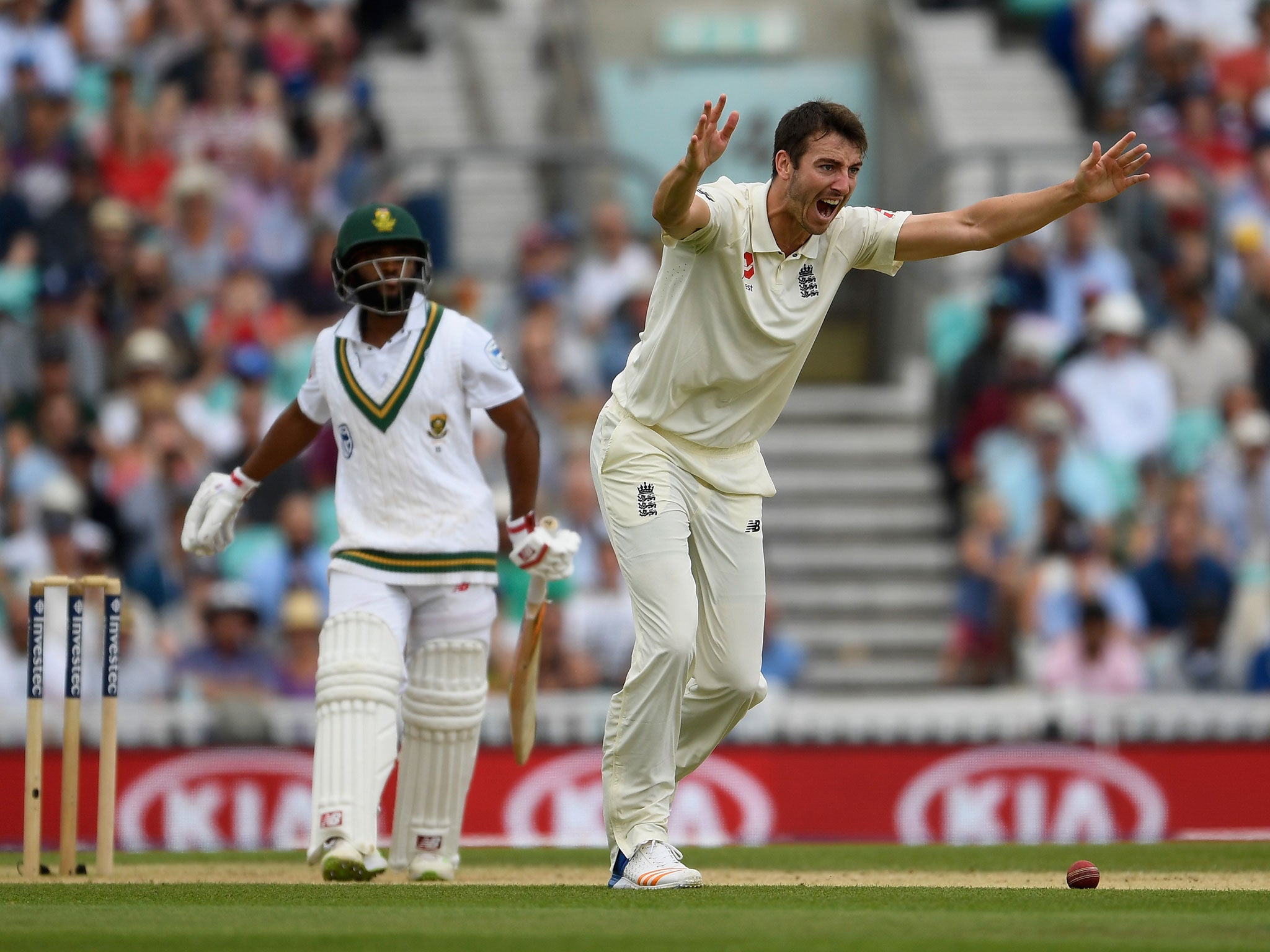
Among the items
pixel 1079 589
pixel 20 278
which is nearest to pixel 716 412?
pixel 1079 589

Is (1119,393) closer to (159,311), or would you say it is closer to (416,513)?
(159,311)

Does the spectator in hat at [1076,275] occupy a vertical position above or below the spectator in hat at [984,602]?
above

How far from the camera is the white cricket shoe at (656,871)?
7.21 metres

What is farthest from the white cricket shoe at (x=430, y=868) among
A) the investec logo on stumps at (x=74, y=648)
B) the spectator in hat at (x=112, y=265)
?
the spectator in hat at (x=112, y=265)

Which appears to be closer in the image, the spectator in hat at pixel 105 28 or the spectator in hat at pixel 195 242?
the spectator in hat at pixel 195 242

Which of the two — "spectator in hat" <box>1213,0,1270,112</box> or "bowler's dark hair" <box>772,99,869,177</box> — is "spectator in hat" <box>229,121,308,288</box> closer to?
"spectator in hat" <box>1213,0,1270,112</box>

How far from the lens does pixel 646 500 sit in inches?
288

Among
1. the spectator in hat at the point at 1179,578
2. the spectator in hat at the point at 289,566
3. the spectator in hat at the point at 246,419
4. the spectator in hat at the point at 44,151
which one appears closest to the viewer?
the spectator in hat at the point at 289,566

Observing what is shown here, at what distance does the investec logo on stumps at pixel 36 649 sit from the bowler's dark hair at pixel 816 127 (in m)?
3.24

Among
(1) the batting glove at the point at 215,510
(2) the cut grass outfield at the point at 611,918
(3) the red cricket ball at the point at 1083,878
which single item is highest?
(1) the batting glove at the point at 215,510

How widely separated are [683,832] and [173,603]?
3412 millimetres

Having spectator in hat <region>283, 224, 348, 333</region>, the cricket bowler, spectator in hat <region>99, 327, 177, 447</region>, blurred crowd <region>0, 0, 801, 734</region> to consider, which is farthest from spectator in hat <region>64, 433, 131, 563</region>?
the cricket bowler

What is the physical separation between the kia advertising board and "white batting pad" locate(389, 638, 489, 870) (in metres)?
2.97

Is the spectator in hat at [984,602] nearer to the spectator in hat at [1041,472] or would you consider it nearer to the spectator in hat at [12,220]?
the spectator in hat at [1041,472]
